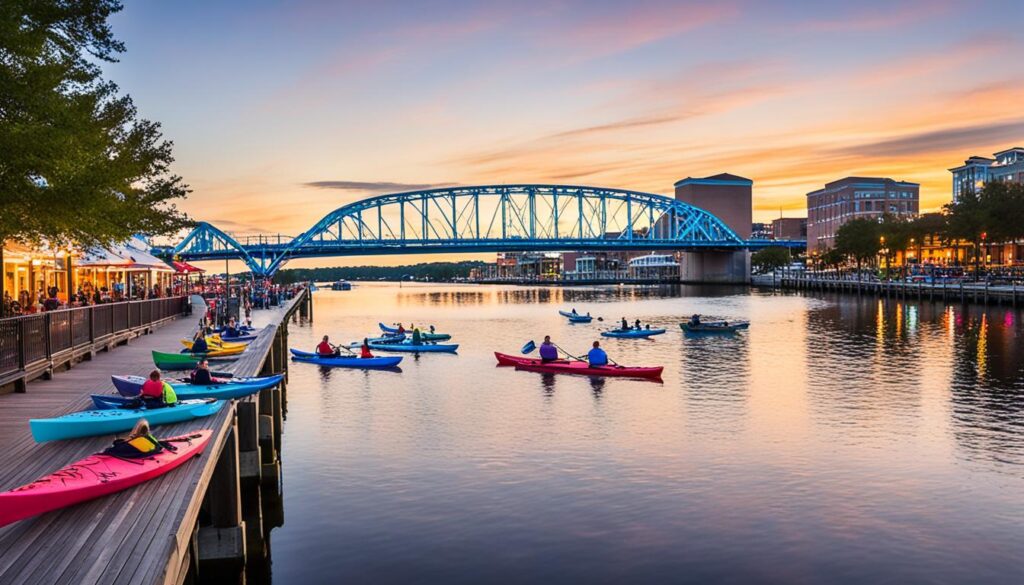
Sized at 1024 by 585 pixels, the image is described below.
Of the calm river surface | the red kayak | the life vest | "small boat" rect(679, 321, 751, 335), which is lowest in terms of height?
the calm river surface

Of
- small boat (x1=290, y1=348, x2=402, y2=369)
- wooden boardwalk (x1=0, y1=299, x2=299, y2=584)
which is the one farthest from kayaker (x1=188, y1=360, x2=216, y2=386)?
small boat (x1=290, y1=348, x2=402, y2=369)

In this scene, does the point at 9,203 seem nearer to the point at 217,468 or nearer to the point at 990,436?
the point at 217,468

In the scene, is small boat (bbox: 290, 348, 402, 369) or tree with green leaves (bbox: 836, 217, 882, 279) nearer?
small boat (bbox: 290, 348, 402, 369)

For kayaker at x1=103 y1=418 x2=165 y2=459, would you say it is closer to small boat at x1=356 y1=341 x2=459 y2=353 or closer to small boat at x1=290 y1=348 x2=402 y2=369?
small boat at x1=290 y1=348 x2=402 y2=369

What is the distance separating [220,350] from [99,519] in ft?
68.7

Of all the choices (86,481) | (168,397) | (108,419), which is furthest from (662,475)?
(86,481)

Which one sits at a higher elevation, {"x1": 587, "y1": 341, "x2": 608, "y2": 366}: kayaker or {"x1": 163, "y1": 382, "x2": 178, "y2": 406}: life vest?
{"x1": 163, "y1": 382, "x2": 178, "y2": 406}: life vest

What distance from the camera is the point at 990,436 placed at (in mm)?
26719

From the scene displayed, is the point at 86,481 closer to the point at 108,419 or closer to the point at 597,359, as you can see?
the point at 108,419

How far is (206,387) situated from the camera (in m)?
21.0

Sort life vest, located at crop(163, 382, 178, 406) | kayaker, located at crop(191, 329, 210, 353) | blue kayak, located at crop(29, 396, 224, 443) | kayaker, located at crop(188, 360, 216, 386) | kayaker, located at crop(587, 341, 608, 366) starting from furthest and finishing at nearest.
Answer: kayaker, located at crop(587, 341, 608, 366)
kayaker, located at crop(191, 329, 210, 353)
kayaker, located at crop(188, 360, 216, 386)
life vest, located at crop(163, 382, 178, 406)
blue kayak, located at crop(29, 396, 224, 443)

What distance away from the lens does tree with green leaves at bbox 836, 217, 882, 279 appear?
138125mm

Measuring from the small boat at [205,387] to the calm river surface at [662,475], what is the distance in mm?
2948

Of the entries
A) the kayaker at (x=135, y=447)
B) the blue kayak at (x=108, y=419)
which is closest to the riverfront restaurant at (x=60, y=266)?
the blue kayak at (x=108, y=419)
